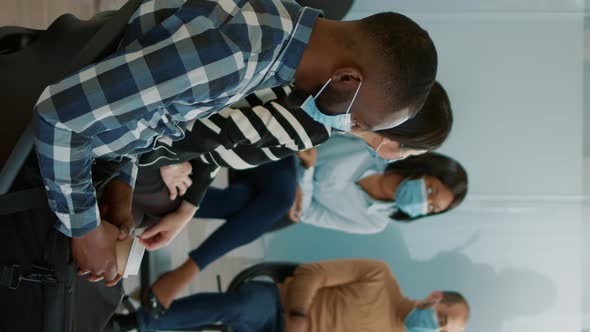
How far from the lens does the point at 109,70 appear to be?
797 mm

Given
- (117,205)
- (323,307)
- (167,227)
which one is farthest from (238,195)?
(117,205)

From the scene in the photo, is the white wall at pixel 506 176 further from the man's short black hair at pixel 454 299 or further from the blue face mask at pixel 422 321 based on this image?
the blue face mask at pixel 422 321

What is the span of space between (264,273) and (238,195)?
420mm

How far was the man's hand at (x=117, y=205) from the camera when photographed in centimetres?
109

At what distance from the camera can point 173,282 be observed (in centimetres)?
195

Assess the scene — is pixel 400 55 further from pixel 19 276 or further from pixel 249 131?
pixel 19 276

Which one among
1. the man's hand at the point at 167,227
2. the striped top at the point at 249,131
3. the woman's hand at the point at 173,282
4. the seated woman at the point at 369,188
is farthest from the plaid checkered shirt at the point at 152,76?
the seated woman at the point at 369,188

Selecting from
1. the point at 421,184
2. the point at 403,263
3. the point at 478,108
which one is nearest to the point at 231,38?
the point at 421,184

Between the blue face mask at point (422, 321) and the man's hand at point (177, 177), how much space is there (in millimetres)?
1308

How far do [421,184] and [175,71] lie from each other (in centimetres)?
149

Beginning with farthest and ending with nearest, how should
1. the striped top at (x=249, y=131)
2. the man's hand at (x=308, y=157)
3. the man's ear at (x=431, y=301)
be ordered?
the man's ear at (x=431, y=301) < the man's hand at (x=308, y=157) < the striped top at (x=249, y=131)

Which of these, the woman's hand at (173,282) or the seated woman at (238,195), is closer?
the seated woman at (238,195)

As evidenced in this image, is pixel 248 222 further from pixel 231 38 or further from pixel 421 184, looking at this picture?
pixel 231 38

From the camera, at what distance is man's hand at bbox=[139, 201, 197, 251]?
4.88ft
